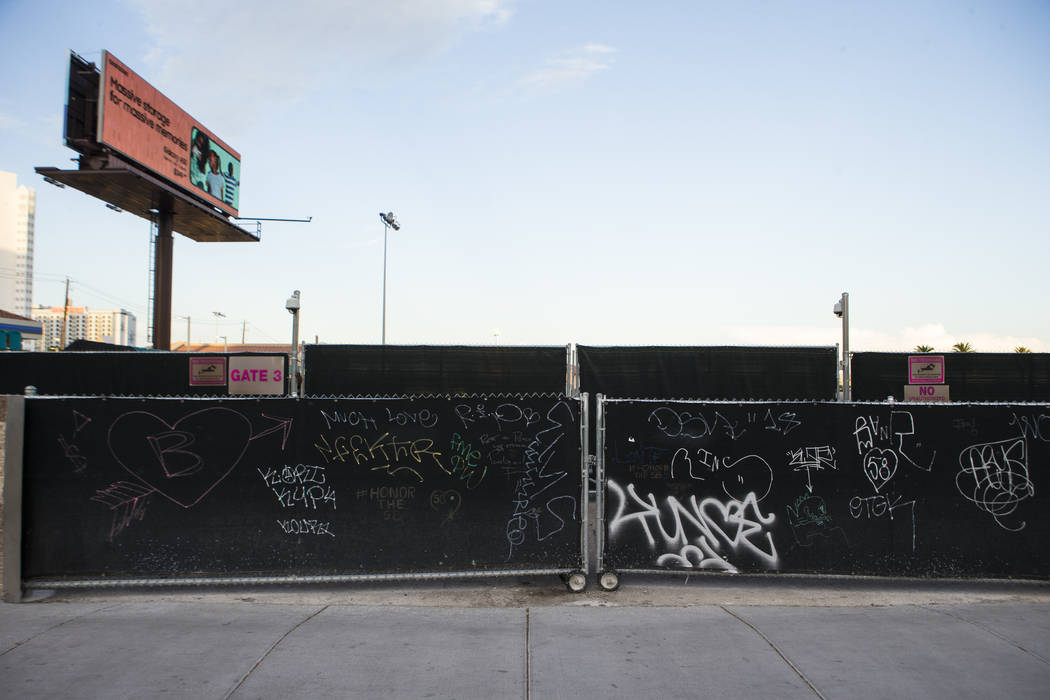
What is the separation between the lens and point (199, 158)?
103 feet

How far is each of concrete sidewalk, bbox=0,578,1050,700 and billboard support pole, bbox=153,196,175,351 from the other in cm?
2743

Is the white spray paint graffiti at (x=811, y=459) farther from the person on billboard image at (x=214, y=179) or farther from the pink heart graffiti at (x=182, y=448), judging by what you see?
the person on billboard image at (x=214, y=179)

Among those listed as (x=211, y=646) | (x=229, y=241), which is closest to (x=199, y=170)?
(x=229, y=241)

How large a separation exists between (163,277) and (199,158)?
542cm

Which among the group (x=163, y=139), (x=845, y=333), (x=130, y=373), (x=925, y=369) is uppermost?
A: (x=163, y=139)

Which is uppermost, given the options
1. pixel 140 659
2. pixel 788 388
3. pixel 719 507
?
pixel 788 388

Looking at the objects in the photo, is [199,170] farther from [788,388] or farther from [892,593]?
[892,593]


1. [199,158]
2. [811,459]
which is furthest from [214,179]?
[811,459]

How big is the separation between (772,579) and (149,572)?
18.5 ft

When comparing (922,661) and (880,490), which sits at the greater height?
(880,490)

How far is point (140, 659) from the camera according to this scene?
484 centimetres

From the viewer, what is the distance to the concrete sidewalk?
4.45 metres

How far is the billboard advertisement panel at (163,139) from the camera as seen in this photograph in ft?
85.1

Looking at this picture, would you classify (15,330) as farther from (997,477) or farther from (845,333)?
(997,477)
